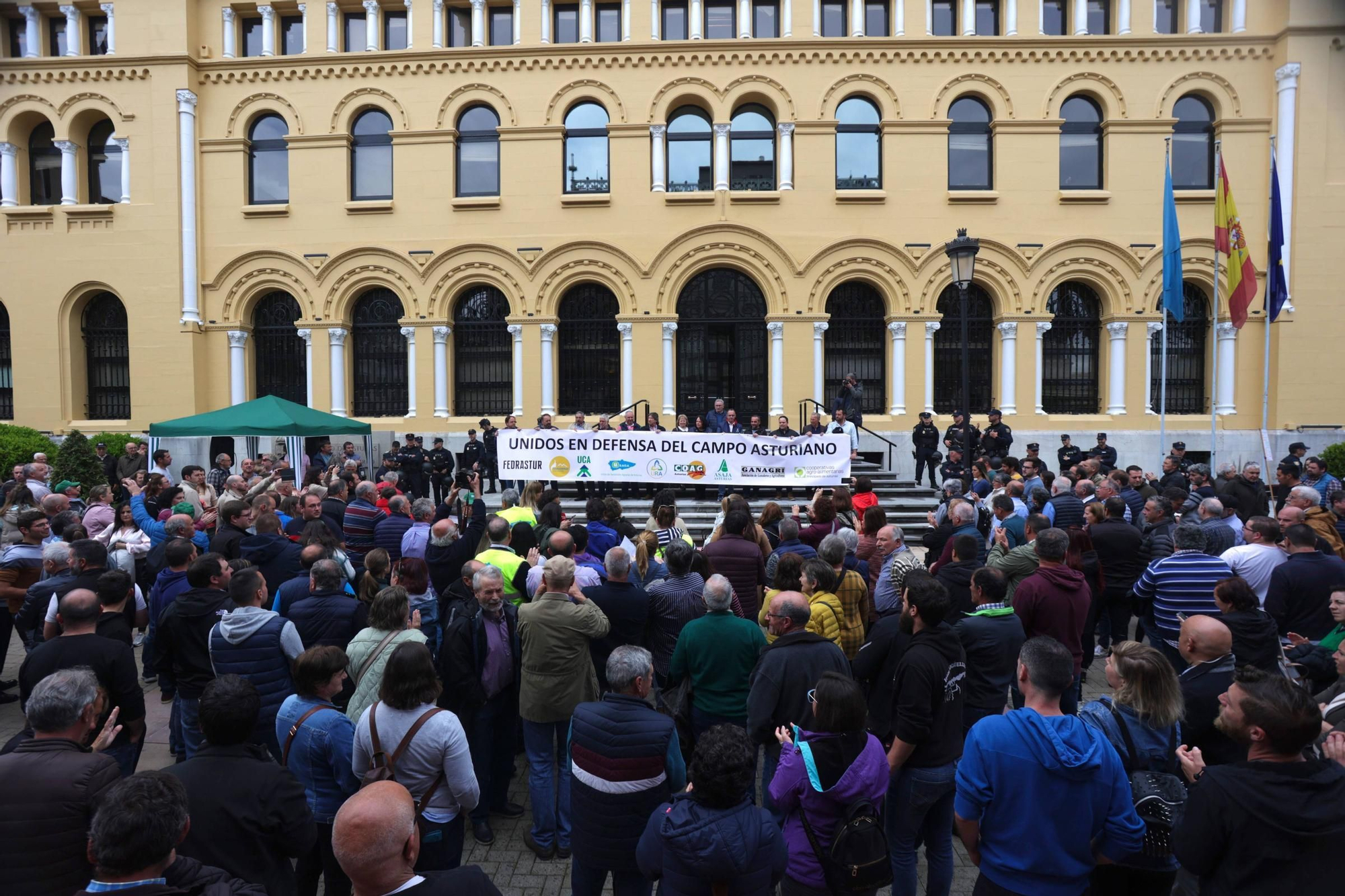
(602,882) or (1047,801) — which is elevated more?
(1047,801)

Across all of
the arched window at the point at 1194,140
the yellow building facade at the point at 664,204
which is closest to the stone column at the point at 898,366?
the yellow building facade at the point at 664,204

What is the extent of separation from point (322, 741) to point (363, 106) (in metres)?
19.3

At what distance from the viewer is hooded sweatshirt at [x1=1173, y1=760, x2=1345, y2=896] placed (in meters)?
2.56

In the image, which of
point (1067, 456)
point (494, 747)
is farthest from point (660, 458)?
point (1067, 456)

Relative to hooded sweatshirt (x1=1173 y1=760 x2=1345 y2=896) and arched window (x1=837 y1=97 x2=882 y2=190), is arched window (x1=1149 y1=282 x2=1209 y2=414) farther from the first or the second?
hooded sweatshirt (x1=1173 y1=760 x2=1345 y2=896)

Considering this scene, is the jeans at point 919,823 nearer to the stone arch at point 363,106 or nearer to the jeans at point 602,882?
the jeans at point 602,882

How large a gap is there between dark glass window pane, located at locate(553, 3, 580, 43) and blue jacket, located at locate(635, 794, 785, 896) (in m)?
20.0

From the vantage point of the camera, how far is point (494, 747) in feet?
18.2

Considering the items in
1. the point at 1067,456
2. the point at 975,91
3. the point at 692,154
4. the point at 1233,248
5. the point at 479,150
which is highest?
the point at 975,91

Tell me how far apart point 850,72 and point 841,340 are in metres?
6.48

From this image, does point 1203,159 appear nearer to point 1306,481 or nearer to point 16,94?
point 1306,481

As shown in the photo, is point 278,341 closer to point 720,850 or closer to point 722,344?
point 722,344

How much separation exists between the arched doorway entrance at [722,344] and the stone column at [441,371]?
5.94 metres

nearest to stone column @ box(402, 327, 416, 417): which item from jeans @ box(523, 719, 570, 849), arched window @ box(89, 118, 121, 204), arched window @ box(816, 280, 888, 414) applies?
arched window @ box(89, 118, 121, 204)
